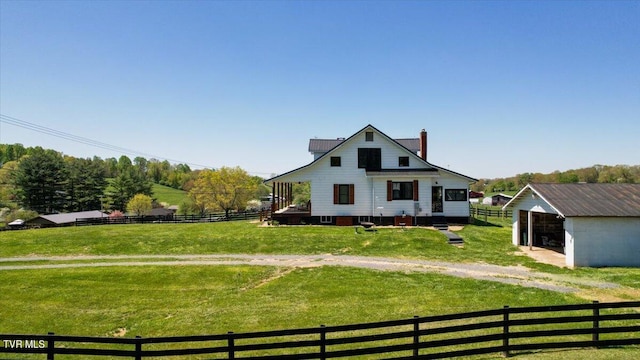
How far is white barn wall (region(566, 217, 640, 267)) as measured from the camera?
1814 centimetres

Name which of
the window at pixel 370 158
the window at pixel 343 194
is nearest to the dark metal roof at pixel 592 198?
the window at pixel 370 158

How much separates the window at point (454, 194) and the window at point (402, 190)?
144 inches

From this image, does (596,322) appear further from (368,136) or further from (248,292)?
(368,136)

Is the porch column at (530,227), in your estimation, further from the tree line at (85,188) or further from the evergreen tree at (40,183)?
the evergreen tree at (40,183)

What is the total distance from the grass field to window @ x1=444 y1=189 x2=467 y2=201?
8398 mm

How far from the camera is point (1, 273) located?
60.5 feet

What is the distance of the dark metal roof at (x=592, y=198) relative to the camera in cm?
1844

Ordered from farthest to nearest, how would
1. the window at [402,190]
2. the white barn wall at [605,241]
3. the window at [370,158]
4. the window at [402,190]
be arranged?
the window at [370,158] → the window at [402,190] → the window at [402,190] → the white barn wall at [605,241]

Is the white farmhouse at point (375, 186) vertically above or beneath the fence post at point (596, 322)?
above

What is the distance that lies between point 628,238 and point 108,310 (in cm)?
2386

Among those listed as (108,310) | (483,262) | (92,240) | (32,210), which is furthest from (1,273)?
(32,210)

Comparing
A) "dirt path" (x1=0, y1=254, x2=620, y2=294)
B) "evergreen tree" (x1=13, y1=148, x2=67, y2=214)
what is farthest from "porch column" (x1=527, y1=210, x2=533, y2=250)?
"evergreen tree" (x1=13, y1=148, x2=67, y2=214)

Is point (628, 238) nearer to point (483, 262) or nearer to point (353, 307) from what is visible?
point (483, 262)

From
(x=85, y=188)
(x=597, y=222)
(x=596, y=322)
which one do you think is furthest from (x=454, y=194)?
(x=85, y=188)
